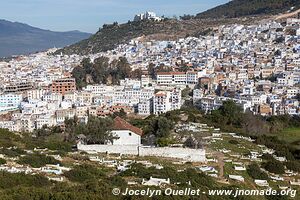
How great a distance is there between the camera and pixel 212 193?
1327 centimetres

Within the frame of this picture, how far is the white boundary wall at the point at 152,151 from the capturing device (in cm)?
1939

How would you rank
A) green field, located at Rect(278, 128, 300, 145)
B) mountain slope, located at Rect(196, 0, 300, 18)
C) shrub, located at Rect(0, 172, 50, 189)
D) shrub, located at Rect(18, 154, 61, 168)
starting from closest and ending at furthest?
shrub, located at Rect(0, 172, 50, 189)
shrub, located at Rect(18, 154, 61, 168)
green field, located at Rect(278, 128, 300, 145)
mountain slope, located at Rect(196, 0, 300, 18)

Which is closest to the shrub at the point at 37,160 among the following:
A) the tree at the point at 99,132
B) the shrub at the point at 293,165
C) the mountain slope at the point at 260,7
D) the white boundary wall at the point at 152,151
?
the white boundary wall at the point at 152,151

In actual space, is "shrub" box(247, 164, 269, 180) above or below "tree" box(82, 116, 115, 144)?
below

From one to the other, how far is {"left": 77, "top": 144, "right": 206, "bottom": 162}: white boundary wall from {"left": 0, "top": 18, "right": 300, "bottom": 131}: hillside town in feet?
52.0

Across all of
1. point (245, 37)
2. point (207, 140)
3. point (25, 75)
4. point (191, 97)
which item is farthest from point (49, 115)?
point (245, 37)

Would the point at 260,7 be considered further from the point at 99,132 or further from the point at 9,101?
the point at 99,132

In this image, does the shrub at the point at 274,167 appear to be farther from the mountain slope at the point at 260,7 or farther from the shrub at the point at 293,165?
the mountain slope at the point at 260,7

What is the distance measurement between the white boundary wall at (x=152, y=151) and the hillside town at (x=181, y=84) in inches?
624

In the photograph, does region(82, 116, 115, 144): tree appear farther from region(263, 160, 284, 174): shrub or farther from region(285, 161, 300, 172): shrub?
region(285, 161, 300, 172): shrub

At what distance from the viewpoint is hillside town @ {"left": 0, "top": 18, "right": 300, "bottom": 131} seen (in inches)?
1593

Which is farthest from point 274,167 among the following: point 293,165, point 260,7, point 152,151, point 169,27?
point 260,7

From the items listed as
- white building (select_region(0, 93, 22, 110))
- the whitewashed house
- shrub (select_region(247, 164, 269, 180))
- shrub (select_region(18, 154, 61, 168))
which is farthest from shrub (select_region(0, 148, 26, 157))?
white building (select_region(0, 93, 22, 110))

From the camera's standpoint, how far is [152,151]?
66.2 feet
